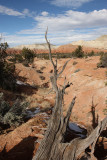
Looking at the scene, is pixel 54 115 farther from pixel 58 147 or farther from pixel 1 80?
pixel 1 80

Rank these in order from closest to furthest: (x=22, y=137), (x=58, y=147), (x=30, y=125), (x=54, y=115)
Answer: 1. (x=58, y=147)
2. (x=54, y=115)
3. (x=22, y=137)
4. (x=30, y=125)

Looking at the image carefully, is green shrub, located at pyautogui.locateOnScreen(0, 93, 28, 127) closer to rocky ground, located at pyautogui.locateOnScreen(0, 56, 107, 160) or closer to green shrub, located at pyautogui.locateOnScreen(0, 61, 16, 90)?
rocky ground, located at pyautogui.locateOnScreen(0, 56, 107, 160)

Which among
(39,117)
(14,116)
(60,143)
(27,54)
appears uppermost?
(27,54)

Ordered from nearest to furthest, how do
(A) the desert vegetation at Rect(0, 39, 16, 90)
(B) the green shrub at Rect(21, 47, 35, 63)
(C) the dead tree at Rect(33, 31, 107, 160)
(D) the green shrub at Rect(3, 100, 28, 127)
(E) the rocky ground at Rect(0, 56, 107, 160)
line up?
(C) the dead tree at Rect(33, 31, 107, 160) → (E) the rocky ground at Rect(0, 56, 107, 160) → (D) the green shrub at Rect(3, 100, 28, 127) → (A) the desert vegetation at Rect(0, 39, 16, 90) → (B) the green shrub at Rect(21, 47, 35, 63)

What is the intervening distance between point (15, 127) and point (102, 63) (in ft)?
74.6

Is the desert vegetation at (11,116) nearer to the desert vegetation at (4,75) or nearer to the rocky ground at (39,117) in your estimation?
the rocky ground at (39,117)

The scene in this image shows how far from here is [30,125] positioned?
316 inches

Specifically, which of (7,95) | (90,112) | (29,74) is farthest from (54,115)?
(29,74)

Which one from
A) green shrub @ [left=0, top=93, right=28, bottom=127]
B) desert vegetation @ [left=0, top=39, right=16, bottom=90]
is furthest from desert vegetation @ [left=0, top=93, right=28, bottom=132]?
desert vegetation @ [left=0, top=39, right=16, bottom=90]

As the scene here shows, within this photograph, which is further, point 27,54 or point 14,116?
point 27,54

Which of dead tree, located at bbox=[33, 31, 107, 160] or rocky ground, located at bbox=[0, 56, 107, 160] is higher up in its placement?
dead tree, located at bbox=[33, 31, 107, 160]

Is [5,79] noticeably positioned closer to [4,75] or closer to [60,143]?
[4,75]

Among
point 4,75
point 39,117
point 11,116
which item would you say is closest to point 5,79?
point 4,75

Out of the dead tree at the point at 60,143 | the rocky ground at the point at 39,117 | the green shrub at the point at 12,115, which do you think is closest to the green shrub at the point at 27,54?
the rocky ground at the point at 39,117
